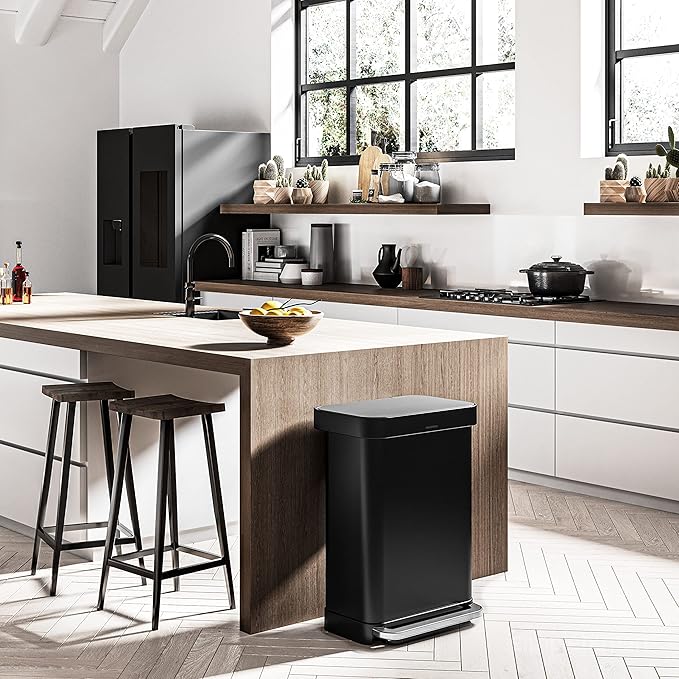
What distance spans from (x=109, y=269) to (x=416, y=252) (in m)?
2.46

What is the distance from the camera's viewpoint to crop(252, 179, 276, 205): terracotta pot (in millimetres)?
7711

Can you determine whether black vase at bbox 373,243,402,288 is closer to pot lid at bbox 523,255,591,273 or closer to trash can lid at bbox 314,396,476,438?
pot lid at bbox 523,255,591,273

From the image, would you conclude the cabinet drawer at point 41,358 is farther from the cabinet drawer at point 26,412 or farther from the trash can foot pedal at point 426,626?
the trash can foot pedal at point 426,626

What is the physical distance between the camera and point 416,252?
7043mm

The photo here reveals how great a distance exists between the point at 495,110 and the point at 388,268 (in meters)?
1.12

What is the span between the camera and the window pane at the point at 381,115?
7473mm

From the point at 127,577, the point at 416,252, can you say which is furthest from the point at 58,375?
the point at 416,252

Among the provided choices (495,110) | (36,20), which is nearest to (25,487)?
(495,110)

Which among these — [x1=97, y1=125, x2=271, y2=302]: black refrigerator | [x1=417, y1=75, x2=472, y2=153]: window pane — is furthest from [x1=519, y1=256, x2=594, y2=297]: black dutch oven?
[x1=97, y1=125, x2=271, y2=302]: black refrigerator

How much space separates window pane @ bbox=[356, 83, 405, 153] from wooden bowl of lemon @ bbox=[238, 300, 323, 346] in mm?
3620

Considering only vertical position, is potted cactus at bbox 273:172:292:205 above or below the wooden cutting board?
below

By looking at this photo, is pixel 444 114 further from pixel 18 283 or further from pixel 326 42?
pixel 18 283

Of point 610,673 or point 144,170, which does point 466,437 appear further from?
point 144,170

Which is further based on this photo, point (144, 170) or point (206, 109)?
point (206, 109)
